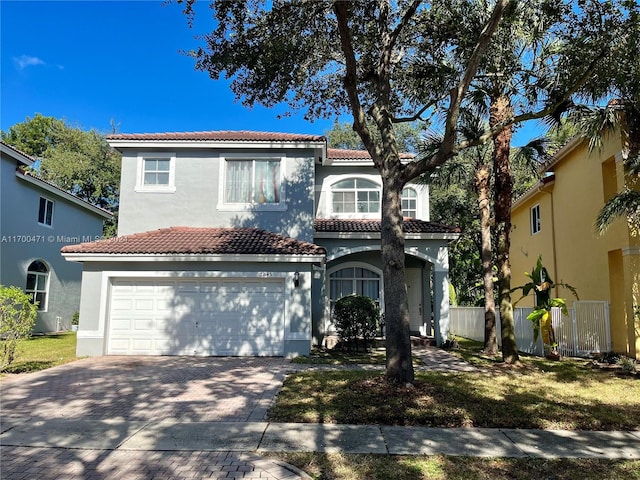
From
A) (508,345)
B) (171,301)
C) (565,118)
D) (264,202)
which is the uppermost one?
(565,118)

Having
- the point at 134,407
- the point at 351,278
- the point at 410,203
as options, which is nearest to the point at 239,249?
the point at 351,278

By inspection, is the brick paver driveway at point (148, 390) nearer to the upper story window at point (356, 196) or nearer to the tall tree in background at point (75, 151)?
the upper story window at point (356, 196)

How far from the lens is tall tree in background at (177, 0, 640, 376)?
8.66 m

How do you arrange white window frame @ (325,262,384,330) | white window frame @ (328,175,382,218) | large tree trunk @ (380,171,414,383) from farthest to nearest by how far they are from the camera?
white window frame @ (328,175,382,218) < white window frame @ (325,262,384,330) < large tree trunk @ (380,171,414,383)

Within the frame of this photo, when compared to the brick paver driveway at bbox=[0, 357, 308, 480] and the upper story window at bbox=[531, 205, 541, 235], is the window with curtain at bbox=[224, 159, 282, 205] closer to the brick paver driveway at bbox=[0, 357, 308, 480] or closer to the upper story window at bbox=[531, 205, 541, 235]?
the brick paver driveway at bbox=[0, 357, 308, 480]

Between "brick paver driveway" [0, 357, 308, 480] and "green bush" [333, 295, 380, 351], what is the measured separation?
2.65 metres

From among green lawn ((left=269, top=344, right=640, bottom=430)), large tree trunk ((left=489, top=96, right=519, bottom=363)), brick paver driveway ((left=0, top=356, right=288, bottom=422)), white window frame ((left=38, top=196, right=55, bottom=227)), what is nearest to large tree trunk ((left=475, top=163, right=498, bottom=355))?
large tree trunk ((left=489, top=96, right=519, bottom=363))

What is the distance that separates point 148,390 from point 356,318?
23.0ft

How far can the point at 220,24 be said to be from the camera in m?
10.2

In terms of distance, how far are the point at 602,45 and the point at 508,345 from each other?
7.39 meters

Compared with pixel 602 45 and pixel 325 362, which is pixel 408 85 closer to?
pixel 602 45

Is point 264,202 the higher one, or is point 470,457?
point 264,202

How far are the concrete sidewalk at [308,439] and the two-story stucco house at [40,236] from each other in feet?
46.8

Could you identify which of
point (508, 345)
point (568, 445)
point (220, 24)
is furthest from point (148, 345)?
point (568, 445)
